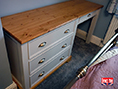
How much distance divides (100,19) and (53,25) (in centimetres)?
134

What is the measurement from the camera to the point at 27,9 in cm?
149

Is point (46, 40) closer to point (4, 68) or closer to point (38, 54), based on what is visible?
point (38, 54)

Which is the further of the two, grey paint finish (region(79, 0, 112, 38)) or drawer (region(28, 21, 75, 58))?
grey paint finish (region(79, 0, 112, 38))

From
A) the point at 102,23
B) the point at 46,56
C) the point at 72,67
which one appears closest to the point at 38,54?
the point at 46,56

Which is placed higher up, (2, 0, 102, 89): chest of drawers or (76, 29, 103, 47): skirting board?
(2, 0, 102, 89): chest of drawers

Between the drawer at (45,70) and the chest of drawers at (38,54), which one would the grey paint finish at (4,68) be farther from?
the drawer at (45,70)

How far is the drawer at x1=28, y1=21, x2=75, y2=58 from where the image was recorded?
3.66 ft

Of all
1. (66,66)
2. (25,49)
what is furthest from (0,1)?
(66,66)

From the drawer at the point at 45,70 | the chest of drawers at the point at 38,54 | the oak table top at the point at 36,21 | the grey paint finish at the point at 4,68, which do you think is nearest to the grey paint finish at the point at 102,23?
the oak table top at the point at 36,21

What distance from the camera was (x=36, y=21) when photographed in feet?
4.14

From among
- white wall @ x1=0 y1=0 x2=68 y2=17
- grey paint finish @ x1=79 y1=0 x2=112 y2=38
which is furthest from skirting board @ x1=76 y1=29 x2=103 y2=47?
white wall @ x1=0 y1=0 x2=68 y2=17

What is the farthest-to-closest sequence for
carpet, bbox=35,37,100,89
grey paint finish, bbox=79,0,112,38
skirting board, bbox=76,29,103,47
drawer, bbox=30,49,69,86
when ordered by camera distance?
skirting board, bbox=76,29,103,47, grey paint finish, bbox=79,0,112,38, carpet, bbox=35,37,100,89, drawer, bbox=30,49,69,86

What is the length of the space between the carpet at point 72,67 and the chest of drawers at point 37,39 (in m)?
0.10

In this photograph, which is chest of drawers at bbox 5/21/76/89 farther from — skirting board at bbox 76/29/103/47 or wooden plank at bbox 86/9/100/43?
skirting board at bbox 76/29/103/47
